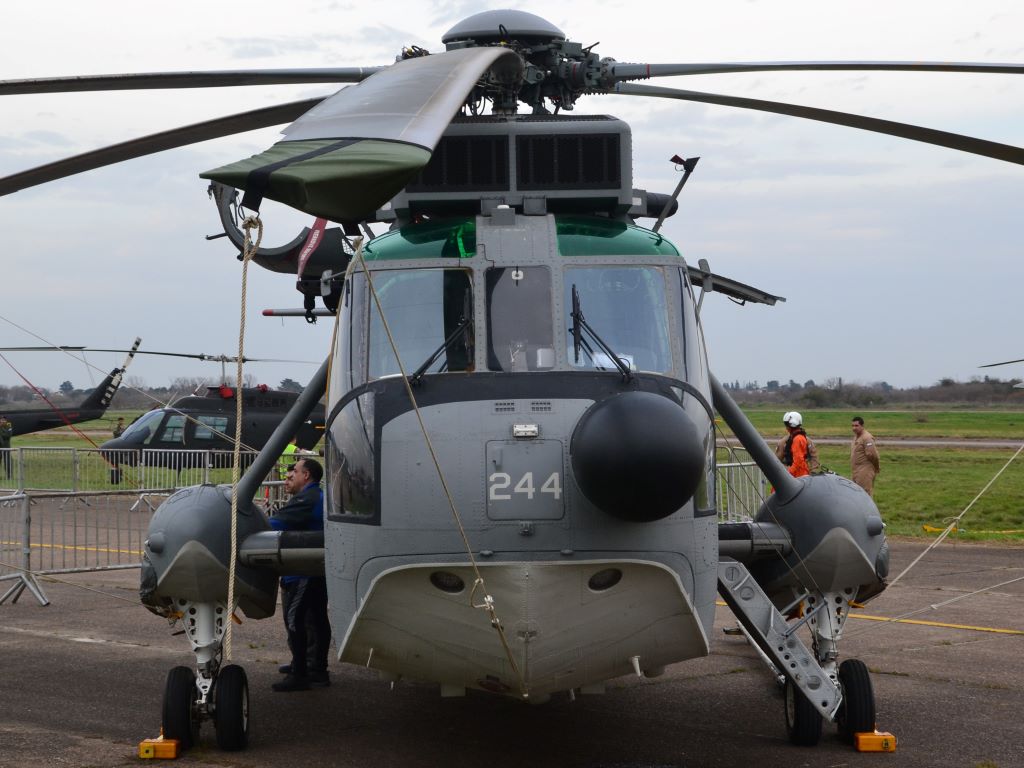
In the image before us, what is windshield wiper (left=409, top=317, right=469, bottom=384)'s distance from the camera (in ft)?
19.0

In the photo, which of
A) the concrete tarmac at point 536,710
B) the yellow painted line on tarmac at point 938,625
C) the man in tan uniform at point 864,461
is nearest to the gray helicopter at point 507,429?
the concrete tarmac at point 536,710

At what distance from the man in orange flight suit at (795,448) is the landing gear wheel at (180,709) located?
9186 millimetres

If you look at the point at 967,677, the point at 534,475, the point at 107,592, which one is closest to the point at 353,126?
the point at 534,475

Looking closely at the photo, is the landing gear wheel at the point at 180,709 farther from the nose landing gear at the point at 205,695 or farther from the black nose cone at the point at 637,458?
the black nose cone at the point at 637,458

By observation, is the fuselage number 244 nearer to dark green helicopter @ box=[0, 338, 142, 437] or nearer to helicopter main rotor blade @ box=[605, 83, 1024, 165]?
helicopter main rotor blade @ box=[605, 83, 1024, 165]

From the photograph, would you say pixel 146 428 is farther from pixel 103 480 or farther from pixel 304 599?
pixel 304 599

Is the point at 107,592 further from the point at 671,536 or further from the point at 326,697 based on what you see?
the point at 671,536

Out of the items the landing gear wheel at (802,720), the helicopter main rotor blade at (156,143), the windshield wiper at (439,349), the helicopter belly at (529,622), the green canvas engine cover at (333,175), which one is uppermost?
the helicopter main rotor blade at (156,143)

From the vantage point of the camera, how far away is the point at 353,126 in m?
3.92

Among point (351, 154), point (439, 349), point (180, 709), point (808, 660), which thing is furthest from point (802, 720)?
point (351, 154)

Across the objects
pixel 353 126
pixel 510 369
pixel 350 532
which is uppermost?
pixel 353 126

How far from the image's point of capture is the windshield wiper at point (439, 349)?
5805 mm

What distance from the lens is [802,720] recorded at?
7.04 m

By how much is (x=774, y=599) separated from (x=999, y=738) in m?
1.58
